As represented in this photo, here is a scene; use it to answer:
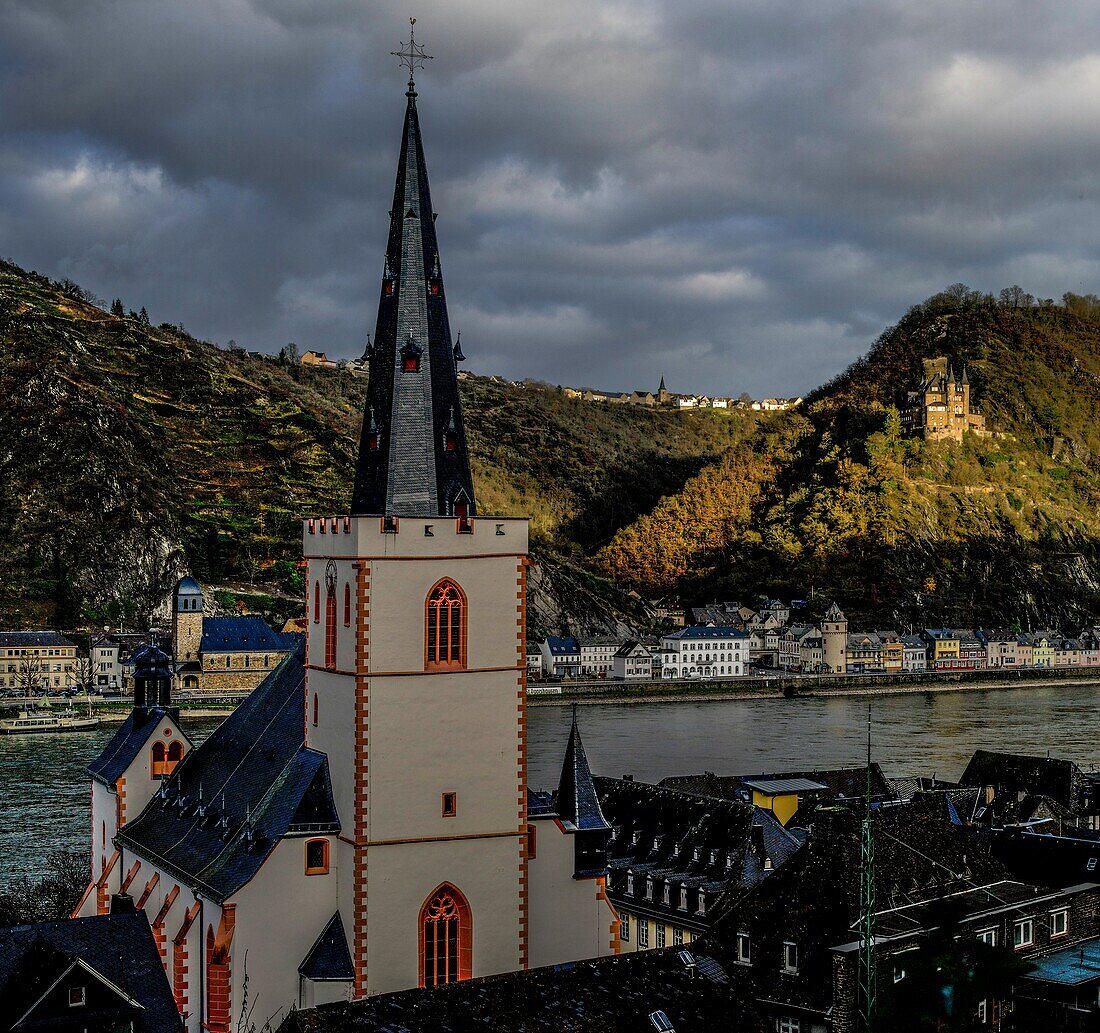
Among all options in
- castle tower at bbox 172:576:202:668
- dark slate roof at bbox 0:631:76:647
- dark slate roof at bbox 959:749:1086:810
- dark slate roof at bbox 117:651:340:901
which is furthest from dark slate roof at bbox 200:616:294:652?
dark slate roof at bbox 117:651:340:901

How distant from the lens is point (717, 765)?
61.3 m

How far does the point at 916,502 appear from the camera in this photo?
6284 inches

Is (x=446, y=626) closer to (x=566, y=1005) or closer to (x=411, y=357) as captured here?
(x=411, y=357)

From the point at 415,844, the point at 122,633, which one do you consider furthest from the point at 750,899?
the point at 122,633

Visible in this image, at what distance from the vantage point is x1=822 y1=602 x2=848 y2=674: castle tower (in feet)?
412

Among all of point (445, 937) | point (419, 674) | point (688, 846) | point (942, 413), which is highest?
point (942, 413)

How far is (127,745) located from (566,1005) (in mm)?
14717

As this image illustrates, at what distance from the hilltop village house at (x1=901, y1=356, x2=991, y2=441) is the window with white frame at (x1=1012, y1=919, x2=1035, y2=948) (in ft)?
497

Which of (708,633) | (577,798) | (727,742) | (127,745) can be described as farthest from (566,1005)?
(708,633)

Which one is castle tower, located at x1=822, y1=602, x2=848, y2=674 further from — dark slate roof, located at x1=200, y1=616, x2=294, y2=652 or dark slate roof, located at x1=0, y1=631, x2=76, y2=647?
dark slate roof, located at x1=0, y1=631, x2=76, y2=647

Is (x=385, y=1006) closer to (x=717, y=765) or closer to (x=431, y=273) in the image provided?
(x=431, y=273)

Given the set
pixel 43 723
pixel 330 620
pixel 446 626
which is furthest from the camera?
pixel 43 723

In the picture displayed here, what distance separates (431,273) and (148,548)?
312 ft

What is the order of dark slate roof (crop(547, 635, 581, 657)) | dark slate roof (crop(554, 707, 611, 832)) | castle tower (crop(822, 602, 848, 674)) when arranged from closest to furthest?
dark slate roof (crop(554, 707, 611, 832)) → dark slate roof (crop(547, 635, 581, 657)) → castle tower (crop(822, 602, 848, 674))
